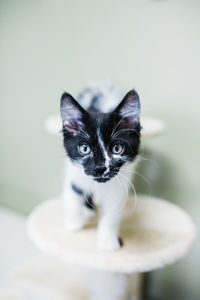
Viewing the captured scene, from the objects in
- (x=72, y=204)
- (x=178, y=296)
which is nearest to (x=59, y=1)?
(x=72, y=204)

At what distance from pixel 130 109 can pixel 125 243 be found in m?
0.47

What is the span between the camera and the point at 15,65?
85 cm

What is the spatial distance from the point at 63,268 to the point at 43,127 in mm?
442

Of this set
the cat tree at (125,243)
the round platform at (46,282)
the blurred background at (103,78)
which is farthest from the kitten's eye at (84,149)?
the round platform at (46,282)

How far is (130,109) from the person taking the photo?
0.96 feet

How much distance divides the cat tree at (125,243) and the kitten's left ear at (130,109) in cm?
30

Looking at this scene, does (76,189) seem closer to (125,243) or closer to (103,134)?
(125,243)

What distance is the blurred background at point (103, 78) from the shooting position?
55 cm

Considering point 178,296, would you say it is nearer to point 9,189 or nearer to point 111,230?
point 111,230

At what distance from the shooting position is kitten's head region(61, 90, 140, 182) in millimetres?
296

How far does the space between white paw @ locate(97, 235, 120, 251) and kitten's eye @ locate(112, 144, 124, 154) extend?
1.32 feet

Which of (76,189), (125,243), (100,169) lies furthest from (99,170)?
(125,243)

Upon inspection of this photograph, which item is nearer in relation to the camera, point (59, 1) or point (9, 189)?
point (59, 1)

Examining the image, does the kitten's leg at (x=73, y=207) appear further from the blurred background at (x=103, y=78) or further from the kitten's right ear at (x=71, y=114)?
the kitten's right ear at (x=71, y=114)
